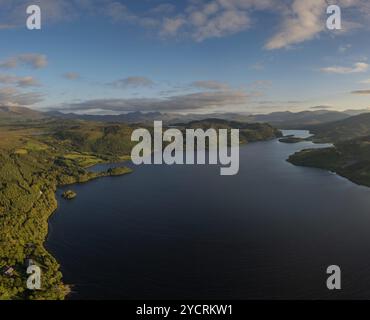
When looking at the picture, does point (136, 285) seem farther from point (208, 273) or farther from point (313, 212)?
point (313, 212)

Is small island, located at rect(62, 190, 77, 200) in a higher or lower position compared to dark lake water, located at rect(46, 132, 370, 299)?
higher

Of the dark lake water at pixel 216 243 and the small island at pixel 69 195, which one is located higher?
the small island at pixel 69 195

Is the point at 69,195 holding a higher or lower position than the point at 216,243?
higher

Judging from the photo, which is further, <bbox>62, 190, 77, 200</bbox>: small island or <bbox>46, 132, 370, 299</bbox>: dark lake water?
<bbox>62, 190, 77, 200</bbox>: small island

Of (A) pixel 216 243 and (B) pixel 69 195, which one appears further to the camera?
(B) pixel 69 195

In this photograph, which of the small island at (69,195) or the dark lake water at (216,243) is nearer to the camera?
the dark lake water at (216,243)
